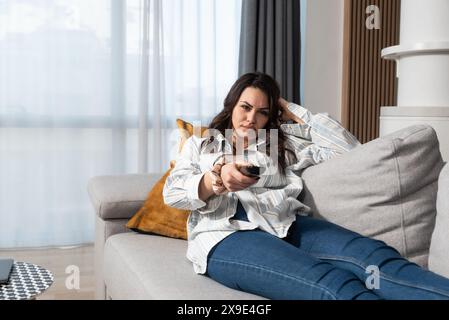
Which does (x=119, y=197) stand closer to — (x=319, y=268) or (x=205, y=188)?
(x=205, y=188)

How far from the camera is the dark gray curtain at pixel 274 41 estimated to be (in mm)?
4062

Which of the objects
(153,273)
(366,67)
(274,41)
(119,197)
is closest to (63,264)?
(119,197)

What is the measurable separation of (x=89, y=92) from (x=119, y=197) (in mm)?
1702

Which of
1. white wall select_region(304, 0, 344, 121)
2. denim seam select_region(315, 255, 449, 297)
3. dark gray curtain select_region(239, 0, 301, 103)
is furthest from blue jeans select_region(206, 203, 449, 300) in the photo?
white wall select_region(304, 0, 344, 121)

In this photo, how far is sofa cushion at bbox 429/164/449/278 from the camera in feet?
5.26

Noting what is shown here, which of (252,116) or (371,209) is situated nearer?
(371,209)

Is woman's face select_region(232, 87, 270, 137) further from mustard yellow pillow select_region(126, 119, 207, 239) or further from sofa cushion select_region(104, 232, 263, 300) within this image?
sofa cushion select_region(104, 232, 263, 300)

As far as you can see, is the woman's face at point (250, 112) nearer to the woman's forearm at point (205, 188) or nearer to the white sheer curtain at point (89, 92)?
the woman's forearm at point (205, 188)

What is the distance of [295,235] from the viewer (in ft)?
6.10

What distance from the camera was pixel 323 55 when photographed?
14.6 feet

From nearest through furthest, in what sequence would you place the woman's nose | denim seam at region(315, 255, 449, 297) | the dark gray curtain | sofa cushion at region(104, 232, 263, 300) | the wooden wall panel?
denim seam at region(315, 255, 449, 297), sofa cushion at region(104, 232, 263, 300), the woman's nose, the dark gray curtain, the wooden wall panel

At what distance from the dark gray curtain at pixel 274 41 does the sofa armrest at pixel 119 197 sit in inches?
74.6

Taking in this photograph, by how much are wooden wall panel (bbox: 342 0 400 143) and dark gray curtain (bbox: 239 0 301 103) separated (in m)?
0.40
